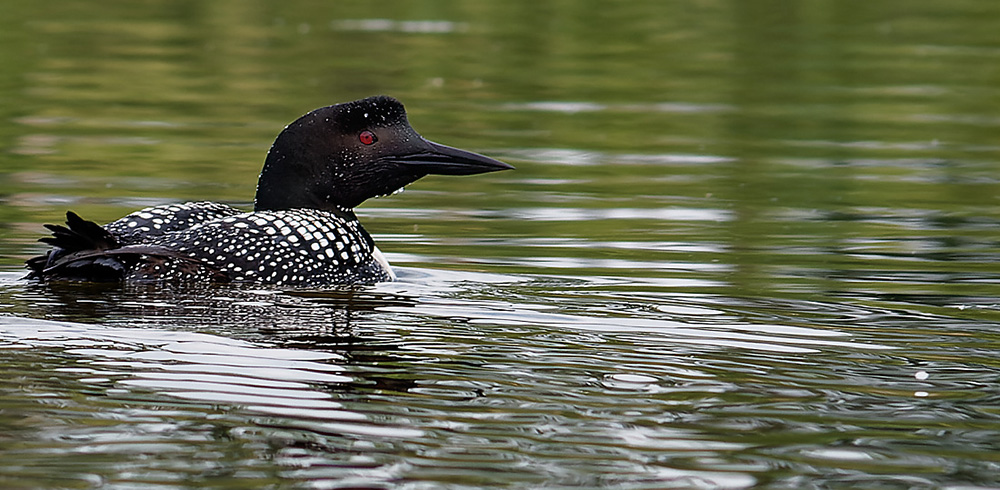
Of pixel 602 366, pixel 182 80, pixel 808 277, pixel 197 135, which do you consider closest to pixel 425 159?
pixel 808 277

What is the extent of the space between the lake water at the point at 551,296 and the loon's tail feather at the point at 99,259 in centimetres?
9

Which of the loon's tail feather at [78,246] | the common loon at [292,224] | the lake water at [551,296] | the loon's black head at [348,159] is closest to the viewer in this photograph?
the lake water at [551,296]

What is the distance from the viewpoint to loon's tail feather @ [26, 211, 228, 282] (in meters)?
6.38

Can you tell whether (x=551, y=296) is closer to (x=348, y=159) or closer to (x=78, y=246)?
(x=348, y=159)

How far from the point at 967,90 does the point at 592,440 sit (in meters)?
11.6

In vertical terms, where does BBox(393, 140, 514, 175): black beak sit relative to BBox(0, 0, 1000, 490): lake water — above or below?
above

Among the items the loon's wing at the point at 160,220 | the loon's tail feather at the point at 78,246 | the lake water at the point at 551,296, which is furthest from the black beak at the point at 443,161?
the loon's tail feather at the point at 78,246

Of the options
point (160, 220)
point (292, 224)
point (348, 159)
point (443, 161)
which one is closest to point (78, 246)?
point (160, 220)

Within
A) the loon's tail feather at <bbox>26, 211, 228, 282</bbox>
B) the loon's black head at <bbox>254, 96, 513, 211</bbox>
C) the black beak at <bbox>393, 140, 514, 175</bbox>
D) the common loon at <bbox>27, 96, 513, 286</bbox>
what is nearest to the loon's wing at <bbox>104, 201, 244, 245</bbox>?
the common loon at <bbox>27, 96, 513, 286</bbox>

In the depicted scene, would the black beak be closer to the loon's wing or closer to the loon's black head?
the loon's black head

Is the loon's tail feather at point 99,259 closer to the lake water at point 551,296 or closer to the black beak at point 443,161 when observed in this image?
the lake water at point 551,296

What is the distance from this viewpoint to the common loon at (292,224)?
6.48 meters

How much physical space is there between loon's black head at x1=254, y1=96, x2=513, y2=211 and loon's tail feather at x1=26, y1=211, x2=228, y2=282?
82 centimetres

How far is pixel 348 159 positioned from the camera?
731 cm
